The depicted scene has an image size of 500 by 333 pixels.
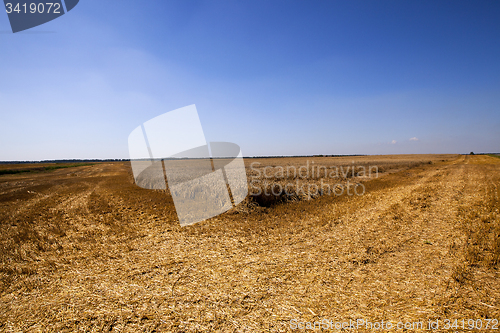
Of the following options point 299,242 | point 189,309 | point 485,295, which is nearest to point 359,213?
point 299,242

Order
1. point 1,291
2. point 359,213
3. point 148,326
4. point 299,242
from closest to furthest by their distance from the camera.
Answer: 1. point 148,326
2. point 1,291
3. point 299,242
4. point 359,213

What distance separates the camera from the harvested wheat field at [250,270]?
3.63 metres

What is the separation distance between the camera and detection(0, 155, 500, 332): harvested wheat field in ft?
11.9

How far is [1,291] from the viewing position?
4.50 metres

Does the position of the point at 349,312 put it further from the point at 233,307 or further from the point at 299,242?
the point at 299,242

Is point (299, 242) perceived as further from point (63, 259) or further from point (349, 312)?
point (63, 259)

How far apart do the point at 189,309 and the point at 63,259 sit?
15.9ft

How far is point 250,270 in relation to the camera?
17.2ft

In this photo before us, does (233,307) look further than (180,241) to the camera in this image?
No

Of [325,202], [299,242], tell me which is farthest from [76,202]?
[325,202]

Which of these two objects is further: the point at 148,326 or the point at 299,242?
the point at 299,242

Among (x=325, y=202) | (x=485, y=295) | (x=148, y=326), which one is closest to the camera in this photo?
(x=148, y=326)

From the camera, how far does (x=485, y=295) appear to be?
12.7 ft

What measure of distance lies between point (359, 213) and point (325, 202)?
250 centimetres
